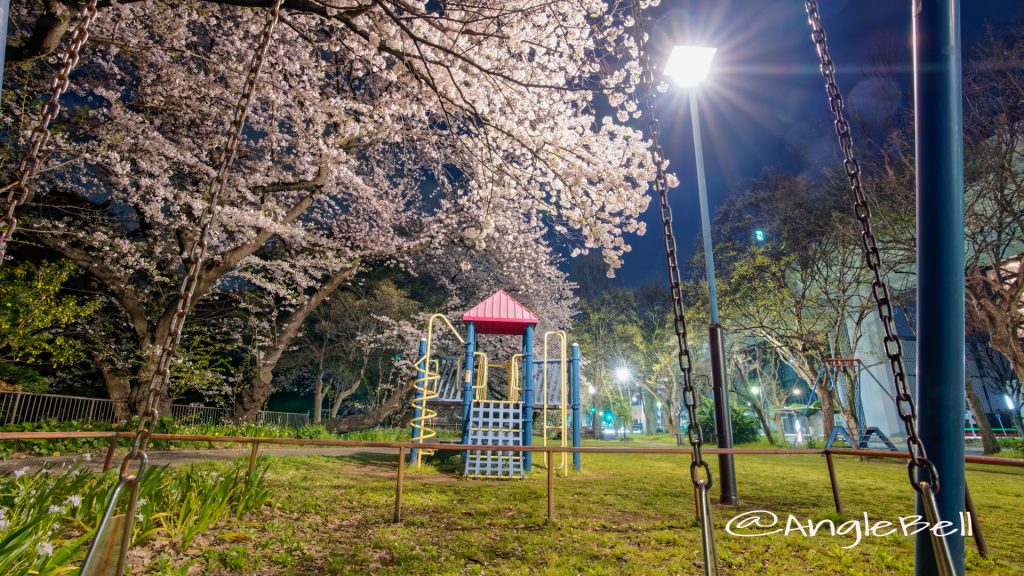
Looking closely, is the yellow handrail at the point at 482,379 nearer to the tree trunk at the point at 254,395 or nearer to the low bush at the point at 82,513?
the tree trunk at the point at 254,395

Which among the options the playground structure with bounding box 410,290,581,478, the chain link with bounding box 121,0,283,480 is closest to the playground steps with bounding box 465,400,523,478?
the playground structure with bounding box 410,290,581,478

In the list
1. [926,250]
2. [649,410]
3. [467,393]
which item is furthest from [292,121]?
[649,410]

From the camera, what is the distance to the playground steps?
9.23m

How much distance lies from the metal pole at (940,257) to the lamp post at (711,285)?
11.0 feet

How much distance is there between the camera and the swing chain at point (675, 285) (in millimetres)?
2375

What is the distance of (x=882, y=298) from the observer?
2.28m

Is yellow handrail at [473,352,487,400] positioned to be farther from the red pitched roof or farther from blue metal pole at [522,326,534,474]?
blue metal pole at [522,326,534,474]

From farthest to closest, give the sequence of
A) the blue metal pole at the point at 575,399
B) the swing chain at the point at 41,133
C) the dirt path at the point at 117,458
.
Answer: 1. the blue metal pole at the point at 575,399
2. the dirt path at the point at 117,458
3. the swing chain at the point at 41,133

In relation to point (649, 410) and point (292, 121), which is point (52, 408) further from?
point (649, 410)

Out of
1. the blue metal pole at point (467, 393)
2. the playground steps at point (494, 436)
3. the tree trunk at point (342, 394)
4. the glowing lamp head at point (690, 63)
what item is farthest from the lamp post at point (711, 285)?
the tree trunk at point (342, 394)

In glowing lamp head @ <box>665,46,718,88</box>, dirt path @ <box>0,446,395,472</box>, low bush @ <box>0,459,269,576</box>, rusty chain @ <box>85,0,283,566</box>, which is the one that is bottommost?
dirt path @ <box>0,446,395,472</box>

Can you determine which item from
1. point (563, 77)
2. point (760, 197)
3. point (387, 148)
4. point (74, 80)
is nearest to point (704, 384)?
point (760, 197)

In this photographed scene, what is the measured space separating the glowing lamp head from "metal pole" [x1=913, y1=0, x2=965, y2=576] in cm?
421

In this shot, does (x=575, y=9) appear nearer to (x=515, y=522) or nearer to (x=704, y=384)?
(x=515, y=522)
